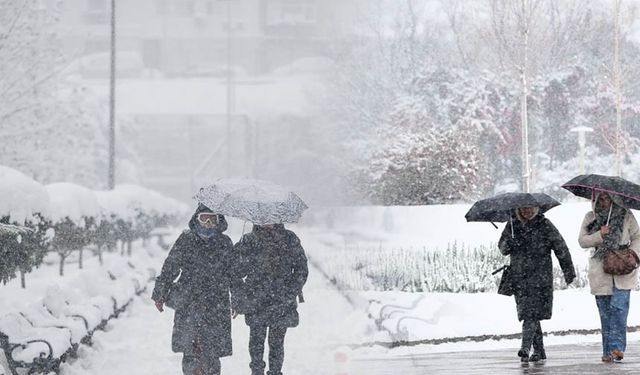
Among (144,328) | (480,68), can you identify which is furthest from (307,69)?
(144,328)

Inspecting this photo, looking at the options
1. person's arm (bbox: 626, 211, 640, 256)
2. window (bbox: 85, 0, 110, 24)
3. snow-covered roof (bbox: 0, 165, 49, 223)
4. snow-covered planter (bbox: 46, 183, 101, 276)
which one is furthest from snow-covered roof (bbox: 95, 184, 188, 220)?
window (bbox: 85, 0, 110, 24)

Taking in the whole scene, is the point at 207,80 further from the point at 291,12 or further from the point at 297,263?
the point at 297,263

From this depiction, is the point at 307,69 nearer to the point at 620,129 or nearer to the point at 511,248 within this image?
the point at 620,129

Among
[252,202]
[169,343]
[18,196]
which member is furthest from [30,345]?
[18,196]

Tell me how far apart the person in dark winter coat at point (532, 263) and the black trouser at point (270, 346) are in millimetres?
2075

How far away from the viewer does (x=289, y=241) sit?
24.4 ft

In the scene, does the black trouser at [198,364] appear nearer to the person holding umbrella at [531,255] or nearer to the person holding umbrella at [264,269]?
the person holding umbrella at [264,269]

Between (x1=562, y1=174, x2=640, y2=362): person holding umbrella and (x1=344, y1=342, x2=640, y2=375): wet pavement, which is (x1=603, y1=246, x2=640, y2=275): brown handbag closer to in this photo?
(x1=562, y1=174, x2=640, y2=362): person holding umbrella

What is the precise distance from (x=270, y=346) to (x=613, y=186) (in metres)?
2.79

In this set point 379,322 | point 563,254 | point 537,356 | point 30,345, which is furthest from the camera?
point 379,322

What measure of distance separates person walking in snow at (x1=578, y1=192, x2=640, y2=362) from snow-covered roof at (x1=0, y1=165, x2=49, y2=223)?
6.49 metres

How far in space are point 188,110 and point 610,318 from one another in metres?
59.3

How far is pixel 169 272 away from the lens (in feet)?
23.9

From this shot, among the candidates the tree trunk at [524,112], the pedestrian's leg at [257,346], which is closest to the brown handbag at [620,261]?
the pedestrian's leg at [257,346]
